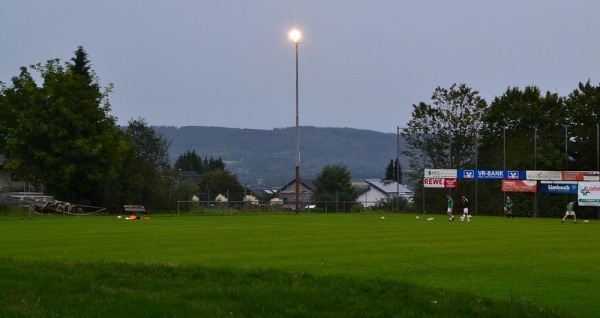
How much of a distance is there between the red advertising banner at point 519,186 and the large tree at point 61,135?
3067 centimetres

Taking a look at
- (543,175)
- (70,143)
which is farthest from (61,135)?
(543,175)

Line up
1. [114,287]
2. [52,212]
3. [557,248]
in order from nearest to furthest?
1. [114,287]
2. [557,248]
3. [52,212]

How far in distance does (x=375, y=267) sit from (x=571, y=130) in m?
54.2

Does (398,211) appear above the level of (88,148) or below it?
below

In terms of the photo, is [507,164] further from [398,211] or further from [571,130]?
[398,211]

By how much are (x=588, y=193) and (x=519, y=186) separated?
19.4 feet

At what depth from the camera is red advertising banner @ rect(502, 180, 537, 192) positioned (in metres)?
66.9

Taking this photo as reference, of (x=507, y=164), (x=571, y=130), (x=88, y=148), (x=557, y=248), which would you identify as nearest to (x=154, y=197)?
(x=88, y=148)

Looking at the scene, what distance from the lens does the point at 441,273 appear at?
17844 mm

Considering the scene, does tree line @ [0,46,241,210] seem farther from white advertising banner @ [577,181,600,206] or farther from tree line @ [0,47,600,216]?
white advertising banner @ [577,181,600,206]

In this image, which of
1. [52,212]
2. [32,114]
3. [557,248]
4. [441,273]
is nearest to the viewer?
[441,273]

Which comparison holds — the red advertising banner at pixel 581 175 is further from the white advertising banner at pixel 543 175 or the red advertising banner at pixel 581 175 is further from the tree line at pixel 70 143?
the tree line at pixel 70 143

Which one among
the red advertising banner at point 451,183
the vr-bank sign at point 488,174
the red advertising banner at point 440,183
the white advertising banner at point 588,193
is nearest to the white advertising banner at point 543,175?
the vr-bank sign at point 488,174

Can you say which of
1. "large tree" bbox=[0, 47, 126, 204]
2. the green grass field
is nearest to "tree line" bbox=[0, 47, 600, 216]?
"large tree" bbox=[0, 47, 126, 204]
